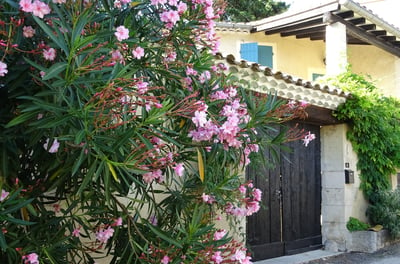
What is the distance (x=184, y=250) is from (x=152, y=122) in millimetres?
833

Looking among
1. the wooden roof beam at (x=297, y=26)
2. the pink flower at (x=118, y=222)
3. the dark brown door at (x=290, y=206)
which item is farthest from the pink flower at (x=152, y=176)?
the wooden roof beam at (x=297, y=26)

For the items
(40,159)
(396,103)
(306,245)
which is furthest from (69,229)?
(396,103)

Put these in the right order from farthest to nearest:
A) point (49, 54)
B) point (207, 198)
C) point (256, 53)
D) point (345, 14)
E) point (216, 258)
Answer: point (256, 53) < point (345, 14) < point (207, 198) < point (216, 258) < point (49, 54)

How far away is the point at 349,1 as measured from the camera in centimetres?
827

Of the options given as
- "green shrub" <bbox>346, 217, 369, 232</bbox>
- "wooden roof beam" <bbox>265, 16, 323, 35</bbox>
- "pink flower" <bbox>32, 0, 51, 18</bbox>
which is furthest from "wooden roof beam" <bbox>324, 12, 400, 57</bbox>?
"pink flower" <bbox>32, 0, 51, 18</bbox>

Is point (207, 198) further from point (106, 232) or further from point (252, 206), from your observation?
point (106, 232)

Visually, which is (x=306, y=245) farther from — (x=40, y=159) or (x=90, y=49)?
(x=90, y=49)

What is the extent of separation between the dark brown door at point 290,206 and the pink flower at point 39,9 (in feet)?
15.5

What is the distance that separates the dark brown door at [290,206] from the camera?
6.79 m

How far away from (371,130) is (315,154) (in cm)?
107

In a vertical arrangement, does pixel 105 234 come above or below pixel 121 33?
below

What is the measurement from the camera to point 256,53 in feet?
33.3

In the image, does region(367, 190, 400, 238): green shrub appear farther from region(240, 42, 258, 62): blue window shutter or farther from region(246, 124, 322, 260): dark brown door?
region(240, 42, 258, 62): blue window shutter

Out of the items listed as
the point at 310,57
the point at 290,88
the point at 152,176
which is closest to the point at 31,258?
the point at 152,176
